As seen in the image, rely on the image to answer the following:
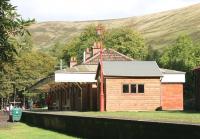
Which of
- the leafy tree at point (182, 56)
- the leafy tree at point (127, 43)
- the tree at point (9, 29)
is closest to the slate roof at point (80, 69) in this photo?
the leafy tree at point (182, 56)

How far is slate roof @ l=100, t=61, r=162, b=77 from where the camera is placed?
2080 inches

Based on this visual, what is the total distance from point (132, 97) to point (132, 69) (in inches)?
126

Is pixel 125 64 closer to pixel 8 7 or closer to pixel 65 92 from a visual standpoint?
pixel 65 92

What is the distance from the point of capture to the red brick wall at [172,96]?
5919cm

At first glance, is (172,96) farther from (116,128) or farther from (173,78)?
(116,128)

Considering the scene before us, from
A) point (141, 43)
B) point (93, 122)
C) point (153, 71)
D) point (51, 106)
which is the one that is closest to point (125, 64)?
point (153, 71)

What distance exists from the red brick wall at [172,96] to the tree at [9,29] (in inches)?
1580

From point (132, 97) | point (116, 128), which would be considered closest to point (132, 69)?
point (132, 97)

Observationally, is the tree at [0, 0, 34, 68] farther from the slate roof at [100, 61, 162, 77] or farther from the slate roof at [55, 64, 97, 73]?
the slate roof at [55, 64, 97, 73]

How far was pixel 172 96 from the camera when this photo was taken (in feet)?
197

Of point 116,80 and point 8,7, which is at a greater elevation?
point 8,7

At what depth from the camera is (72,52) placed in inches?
5128

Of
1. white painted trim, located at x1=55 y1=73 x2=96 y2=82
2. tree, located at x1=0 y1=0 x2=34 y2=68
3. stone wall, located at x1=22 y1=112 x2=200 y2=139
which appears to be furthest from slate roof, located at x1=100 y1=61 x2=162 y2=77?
tree, located at x1=0 y1=0 x2=34 y2=68

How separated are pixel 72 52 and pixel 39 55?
23.8 feet
